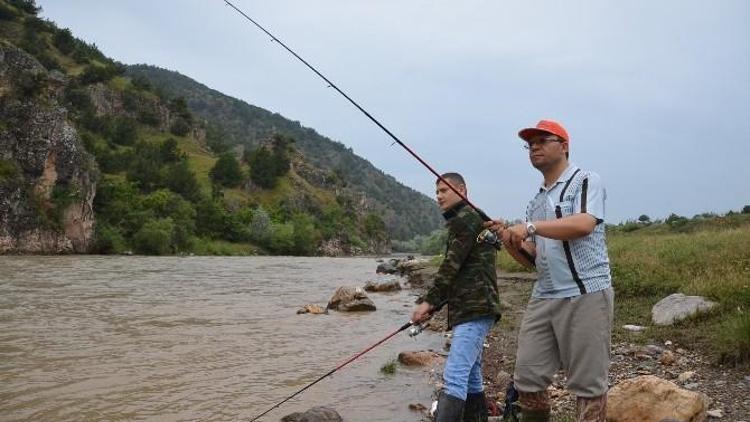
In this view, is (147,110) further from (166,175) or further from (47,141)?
(47,141)

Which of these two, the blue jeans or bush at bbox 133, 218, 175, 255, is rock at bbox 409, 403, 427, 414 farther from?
bush at bbox 133, 218, 175, 255

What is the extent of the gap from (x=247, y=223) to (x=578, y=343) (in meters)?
81.4

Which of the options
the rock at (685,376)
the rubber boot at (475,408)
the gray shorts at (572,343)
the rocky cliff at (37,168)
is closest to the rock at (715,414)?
the rock at (685,376)

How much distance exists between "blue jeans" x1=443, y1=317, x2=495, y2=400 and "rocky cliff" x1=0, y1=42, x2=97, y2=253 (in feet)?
158

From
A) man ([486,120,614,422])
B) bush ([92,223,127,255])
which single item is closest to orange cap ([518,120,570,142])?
man ([486,120,614,422])

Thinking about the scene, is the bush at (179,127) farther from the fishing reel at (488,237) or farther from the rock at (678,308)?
the fishing reel at (488,237)

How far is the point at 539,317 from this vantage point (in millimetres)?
3898

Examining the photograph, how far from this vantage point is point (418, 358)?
31.8 ft

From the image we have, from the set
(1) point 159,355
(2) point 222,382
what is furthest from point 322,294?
(2) point 222,382

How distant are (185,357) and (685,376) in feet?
25.4

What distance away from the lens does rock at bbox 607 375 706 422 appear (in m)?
4.91

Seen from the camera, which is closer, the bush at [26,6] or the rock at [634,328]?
the rock at [634,328]

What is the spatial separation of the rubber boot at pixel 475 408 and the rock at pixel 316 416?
1.86 metres

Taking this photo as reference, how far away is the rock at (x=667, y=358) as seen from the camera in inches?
288
